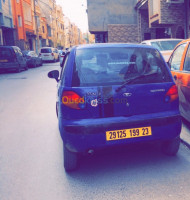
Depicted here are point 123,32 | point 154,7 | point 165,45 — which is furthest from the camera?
point 123,32

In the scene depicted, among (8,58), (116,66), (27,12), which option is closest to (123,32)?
(8,58)

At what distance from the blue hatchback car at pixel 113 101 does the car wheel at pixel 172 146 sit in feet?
0.65

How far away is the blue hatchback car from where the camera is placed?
10.7 ft

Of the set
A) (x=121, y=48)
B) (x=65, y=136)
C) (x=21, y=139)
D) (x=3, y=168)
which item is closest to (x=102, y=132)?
(x=65, y=136)

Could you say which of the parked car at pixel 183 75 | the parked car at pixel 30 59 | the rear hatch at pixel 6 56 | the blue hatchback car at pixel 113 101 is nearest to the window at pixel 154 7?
the rear hatch at pixel 6 56

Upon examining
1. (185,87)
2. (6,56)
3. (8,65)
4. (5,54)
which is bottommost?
(185,87)

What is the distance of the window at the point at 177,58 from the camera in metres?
5.21

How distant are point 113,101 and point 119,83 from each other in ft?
0.80

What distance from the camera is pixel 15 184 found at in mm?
3242

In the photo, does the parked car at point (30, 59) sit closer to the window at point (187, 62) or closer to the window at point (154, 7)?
the window at point (154, 7)

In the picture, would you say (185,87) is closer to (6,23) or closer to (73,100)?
(73,100)

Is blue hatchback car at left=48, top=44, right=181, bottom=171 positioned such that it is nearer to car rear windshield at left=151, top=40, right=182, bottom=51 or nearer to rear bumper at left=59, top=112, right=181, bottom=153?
rear bumper at left=59, top=112, right=181, bottom=153

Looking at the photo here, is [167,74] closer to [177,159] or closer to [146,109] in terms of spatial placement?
[146,109]

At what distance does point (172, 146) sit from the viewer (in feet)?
12.2
